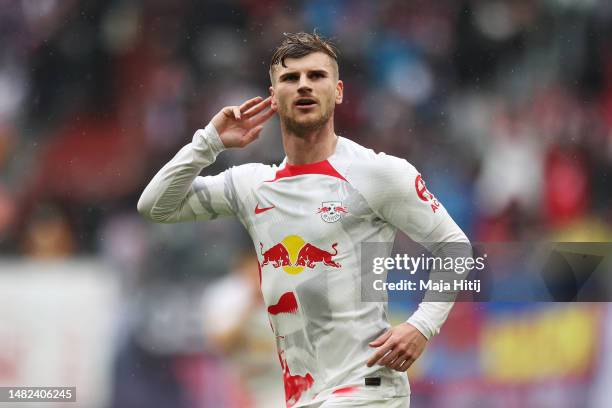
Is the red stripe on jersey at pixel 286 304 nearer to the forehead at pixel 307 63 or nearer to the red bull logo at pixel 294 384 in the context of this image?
the red bull logo at pixel 294 384

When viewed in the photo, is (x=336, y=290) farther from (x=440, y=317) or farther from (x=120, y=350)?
(x=120, y=350)

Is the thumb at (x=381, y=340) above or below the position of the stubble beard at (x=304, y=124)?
below

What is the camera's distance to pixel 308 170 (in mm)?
4016

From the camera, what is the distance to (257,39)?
8297 mm

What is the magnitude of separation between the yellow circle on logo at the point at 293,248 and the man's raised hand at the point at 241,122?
49 cm

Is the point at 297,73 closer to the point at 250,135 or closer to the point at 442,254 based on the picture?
the point at 250,135

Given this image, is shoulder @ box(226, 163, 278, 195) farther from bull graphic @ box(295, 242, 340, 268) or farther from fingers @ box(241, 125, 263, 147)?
bull graphic @ box(295, 242, 340, 268)

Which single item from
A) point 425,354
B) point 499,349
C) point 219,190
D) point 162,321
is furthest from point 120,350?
point 219,190

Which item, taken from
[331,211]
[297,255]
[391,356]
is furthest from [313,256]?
[391,356]

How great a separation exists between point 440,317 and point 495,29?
5.11 m

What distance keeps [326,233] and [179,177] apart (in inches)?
27.1

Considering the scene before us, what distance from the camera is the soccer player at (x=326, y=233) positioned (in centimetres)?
379

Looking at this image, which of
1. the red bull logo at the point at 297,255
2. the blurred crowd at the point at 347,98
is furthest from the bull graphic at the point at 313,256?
the blurred crowd at the point at 347,98

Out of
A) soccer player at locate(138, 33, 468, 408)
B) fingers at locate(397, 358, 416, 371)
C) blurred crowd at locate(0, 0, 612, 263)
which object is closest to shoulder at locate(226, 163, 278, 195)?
soccer player at locate(138, 33, 468, 408)
